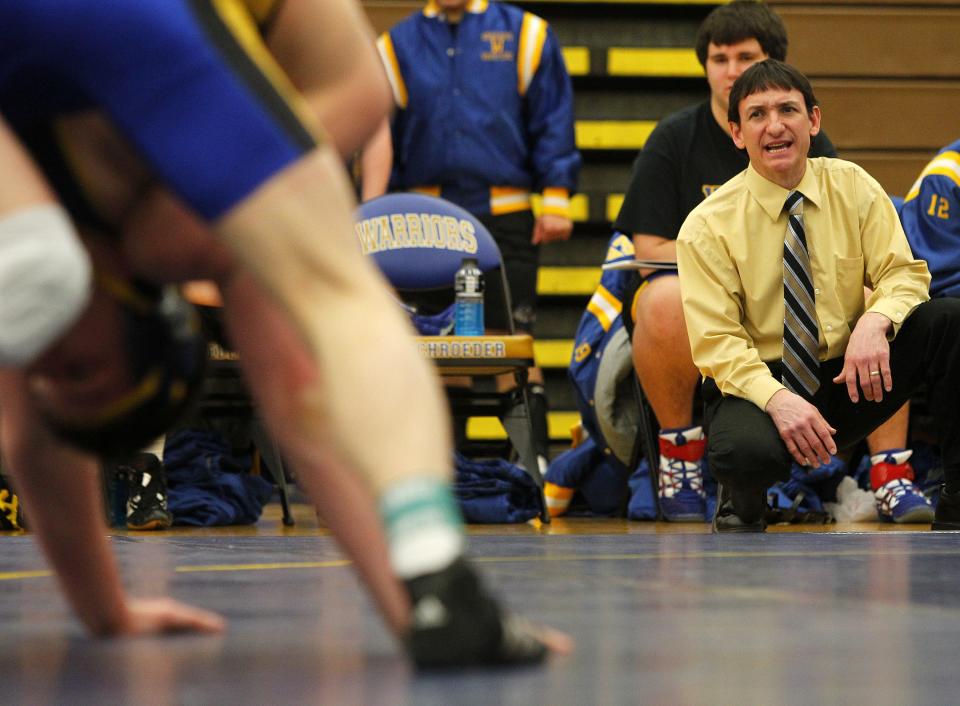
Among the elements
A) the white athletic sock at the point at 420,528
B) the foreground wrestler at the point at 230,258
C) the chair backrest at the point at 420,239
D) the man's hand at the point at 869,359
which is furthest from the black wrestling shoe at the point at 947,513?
the white athletic sock at the point at 420,528

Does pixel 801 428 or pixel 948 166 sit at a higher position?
pixel 948 166

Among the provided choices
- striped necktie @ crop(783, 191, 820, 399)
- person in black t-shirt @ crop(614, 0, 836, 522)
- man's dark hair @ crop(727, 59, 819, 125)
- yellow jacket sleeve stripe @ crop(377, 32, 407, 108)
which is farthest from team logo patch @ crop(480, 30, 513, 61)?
striped necktie @ crop(783, 191, 820, 399)

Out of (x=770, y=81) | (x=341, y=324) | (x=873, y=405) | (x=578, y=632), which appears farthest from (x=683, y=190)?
(x=341, y=324)

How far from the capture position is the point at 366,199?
5.33 m

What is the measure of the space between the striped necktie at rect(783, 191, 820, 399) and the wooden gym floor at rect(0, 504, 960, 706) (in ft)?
2.49

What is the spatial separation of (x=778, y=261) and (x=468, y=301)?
3.85 feet

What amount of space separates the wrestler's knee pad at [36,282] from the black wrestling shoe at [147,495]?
3116 millimetres

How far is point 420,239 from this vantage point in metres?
5.03

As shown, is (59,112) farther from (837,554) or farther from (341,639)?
(837,554)

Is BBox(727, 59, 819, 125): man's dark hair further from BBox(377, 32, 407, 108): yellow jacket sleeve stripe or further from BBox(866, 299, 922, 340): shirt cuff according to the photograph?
BBox(377, 32, 407, 108): yellow jacket sleeve stripe

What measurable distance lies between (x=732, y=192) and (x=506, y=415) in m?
1.22

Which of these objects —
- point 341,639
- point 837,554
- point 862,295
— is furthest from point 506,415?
point 341,639

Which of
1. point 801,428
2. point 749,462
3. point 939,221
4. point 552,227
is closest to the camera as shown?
point 801,428

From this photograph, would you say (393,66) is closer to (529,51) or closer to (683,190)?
(529,51)
